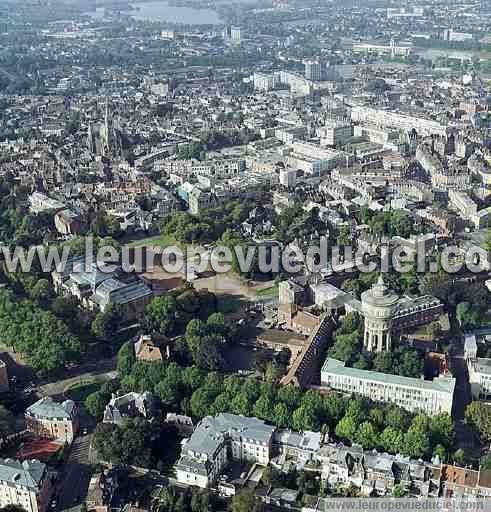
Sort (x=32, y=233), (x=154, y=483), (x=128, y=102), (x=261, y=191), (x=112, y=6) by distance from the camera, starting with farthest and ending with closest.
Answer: (x=112, y=6)
(x=128, y=102)
(x=261, y=191)
(x=32, y=233)
(x=154, y=483)

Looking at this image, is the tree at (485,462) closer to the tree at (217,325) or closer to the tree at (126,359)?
the tree at (217,325)

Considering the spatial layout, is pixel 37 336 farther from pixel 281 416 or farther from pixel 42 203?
pixel 42 203

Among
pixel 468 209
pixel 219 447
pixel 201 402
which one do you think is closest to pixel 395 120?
pixel 468 209

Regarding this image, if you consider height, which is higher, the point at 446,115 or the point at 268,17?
the point at 268,17

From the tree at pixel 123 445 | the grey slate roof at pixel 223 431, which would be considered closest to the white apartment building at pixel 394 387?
the grey slate roof at pixel 223 431

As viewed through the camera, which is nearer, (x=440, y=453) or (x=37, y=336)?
(x=440, y=453)

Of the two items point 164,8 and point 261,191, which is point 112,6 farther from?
point 261,191

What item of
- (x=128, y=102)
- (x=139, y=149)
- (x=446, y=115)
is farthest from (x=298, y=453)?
(x=128, y=102)
